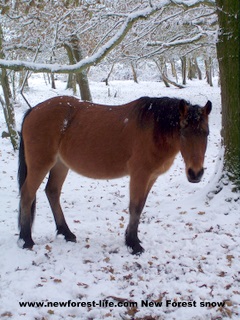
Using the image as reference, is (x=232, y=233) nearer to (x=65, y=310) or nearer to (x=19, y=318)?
(x=65, y=310)

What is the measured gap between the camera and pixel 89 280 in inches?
138

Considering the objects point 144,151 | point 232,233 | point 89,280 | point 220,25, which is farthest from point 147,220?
point 220,25

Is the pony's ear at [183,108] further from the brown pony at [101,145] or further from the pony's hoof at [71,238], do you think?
the pony's hoof at [71,238]

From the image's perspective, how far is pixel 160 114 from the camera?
13.2 feet

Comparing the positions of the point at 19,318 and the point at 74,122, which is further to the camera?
the point at 74,122

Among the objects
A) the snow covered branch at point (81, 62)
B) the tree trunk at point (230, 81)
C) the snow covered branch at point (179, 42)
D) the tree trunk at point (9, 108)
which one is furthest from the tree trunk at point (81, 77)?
the tree trunk at point (230, 81)

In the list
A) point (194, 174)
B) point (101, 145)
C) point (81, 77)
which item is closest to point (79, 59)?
point (81, 77)

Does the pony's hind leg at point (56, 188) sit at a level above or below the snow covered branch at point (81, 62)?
below

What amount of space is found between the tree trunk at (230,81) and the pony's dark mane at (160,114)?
5.53ft

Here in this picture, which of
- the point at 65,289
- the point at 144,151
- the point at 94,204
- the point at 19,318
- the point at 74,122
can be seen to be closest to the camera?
the point at 19,318

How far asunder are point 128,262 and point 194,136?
1.65 m

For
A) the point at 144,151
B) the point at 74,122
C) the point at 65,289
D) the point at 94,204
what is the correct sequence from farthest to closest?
the point at 94,204, the point at 74,122, the point at 144,151, the point at 65,289

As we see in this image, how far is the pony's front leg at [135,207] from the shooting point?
4.14 meters

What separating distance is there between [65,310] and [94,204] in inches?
135
